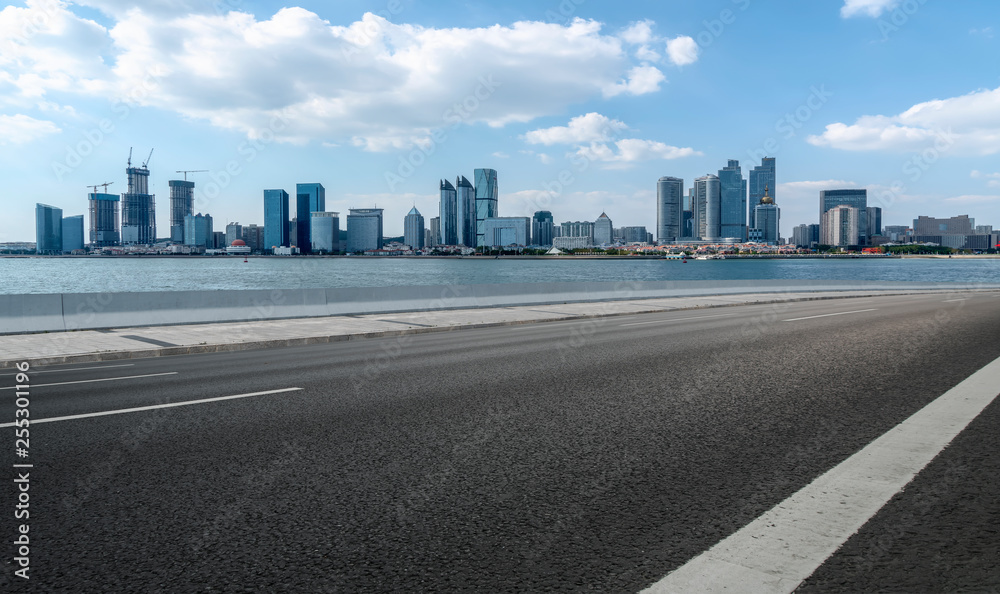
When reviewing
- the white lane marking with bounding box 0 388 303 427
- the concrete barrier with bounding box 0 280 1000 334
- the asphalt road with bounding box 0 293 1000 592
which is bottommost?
the white lane marking with bounding box 0 388 303 427

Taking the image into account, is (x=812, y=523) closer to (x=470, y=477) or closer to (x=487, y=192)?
(x=470, y=477)

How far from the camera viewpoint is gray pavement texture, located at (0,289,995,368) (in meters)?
12.3

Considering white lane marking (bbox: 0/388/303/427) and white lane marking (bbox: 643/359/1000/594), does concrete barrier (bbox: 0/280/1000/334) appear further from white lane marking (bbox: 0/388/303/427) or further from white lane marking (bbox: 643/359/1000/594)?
white lane marking (bbox: 643/359/1000/594)

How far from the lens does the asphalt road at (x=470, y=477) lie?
123 inches

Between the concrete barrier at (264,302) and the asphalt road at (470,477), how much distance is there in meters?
7.68

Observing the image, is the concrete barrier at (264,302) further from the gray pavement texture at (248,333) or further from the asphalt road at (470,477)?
the asphalt road at (470,477)

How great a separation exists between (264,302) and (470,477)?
53.0ft

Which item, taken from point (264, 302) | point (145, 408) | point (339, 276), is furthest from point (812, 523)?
point (339, 276)

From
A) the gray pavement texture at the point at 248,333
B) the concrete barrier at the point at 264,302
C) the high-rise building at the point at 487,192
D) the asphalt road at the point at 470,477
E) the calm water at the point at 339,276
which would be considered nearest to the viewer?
the asphalt road at the point at 470,477

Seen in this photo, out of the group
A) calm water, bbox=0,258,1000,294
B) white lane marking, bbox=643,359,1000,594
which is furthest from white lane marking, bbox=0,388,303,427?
calm water, bbox=0,258,1000,294

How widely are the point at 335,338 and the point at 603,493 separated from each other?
39.3 ft

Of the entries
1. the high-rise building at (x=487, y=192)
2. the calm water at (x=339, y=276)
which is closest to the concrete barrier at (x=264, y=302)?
the calm water at (x=339, y=276)

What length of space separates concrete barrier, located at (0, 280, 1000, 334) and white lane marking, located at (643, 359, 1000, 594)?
55.8ft

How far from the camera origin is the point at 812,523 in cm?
360
